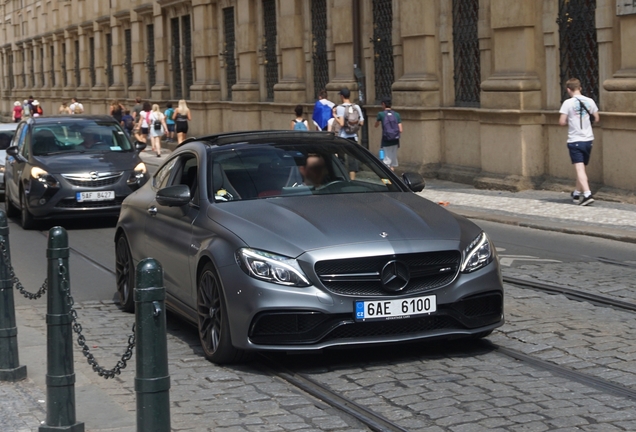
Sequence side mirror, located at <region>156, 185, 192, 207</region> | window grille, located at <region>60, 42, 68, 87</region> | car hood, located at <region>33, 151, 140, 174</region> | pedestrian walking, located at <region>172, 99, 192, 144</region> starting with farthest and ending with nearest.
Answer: window grille, located at <region>60, 42, 68, 87</region>, pedestrian walking, located at <region>172, 99, 192, 144</region>, car hood, located at <region>33, 151, 140, 174</region>, side mirror, located at <region>156, 185, 192, 207</region>

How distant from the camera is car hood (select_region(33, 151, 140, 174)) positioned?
1655cm

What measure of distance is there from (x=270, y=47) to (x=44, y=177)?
16978 mm

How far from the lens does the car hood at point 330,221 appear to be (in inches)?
279

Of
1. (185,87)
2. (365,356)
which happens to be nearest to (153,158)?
(185,87)

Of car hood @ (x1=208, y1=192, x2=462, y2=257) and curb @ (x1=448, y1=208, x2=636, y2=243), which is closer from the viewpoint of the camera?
car hood @ (x1=208, y1=192, x2=462, y2=257)

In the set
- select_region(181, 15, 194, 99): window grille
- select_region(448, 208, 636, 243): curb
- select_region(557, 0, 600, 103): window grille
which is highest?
select_region(181, 15, 194, 99): window grille

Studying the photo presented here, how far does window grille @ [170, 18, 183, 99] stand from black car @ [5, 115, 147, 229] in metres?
23.0

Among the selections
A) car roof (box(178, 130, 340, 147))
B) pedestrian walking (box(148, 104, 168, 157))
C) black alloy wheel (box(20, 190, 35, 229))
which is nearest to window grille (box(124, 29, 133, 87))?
pedestrian walking (box(148, 104, 168, 157))

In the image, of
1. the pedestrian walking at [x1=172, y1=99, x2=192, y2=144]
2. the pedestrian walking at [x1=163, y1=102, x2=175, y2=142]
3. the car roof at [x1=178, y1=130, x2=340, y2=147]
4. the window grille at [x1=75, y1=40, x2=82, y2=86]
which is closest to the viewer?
the car roof at [x1=178, y1=130, x2=340, y2=147]

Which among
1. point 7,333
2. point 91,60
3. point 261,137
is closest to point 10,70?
point 91,60

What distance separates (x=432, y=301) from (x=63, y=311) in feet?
7.41

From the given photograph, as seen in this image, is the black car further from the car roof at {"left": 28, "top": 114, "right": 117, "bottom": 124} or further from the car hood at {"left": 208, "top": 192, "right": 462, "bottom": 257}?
the car hood at {"left": 208, "top": 192, "right": 462, "bottom": 257}

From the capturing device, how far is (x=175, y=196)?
8.12m

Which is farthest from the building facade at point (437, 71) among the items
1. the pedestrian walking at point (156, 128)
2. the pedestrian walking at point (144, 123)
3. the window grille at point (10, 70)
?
the window grille at point (10, 70)
